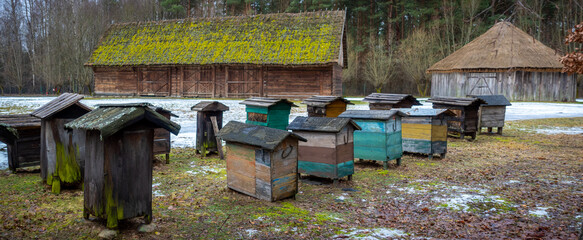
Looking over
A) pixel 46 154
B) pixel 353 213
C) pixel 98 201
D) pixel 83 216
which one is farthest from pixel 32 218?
pixel 353 213

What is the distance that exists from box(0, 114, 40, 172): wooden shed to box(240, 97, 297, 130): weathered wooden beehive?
4.16m

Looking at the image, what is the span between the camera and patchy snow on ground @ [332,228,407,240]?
4.32 m

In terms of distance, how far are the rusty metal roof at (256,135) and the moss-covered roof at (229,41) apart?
677 inches

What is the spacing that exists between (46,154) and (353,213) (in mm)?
4711

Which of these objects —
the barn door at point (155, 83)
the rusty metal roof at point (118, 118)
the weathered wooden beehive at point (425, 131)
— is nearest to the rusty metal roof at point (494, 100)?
the weathered wooden beehive at point (425, 131)

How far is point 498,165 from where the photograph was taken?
28.5ft

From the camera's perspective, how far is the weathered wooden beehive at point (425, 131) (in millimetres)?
9039

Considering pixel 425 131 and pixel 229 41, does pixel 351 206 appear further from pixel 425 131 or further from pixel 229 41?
pixel 229 41

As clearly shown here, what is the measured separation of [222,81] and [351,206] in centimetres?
2172

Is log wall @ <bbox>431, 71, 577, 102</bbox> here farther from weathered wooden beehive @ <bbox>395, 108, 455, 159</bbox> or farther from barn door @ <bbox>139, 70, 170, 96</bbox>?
weathered wooden beehive @ <bbox>395, 108, 455, 159</bbox>

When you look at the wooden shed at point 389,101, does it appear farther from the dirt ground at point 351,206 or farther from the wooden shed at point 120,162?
the wooden shed at point 120,162

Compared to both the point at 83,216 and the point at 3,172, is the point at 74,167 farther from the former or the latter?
the point at 3,172

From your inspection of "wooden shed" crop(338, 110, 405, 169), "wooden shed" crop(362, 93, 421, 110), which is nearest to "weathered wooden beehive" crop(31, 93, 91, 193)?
"wooden shed" crop(338, 110, 405, 169)

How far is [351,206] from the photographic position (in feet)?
18.3
